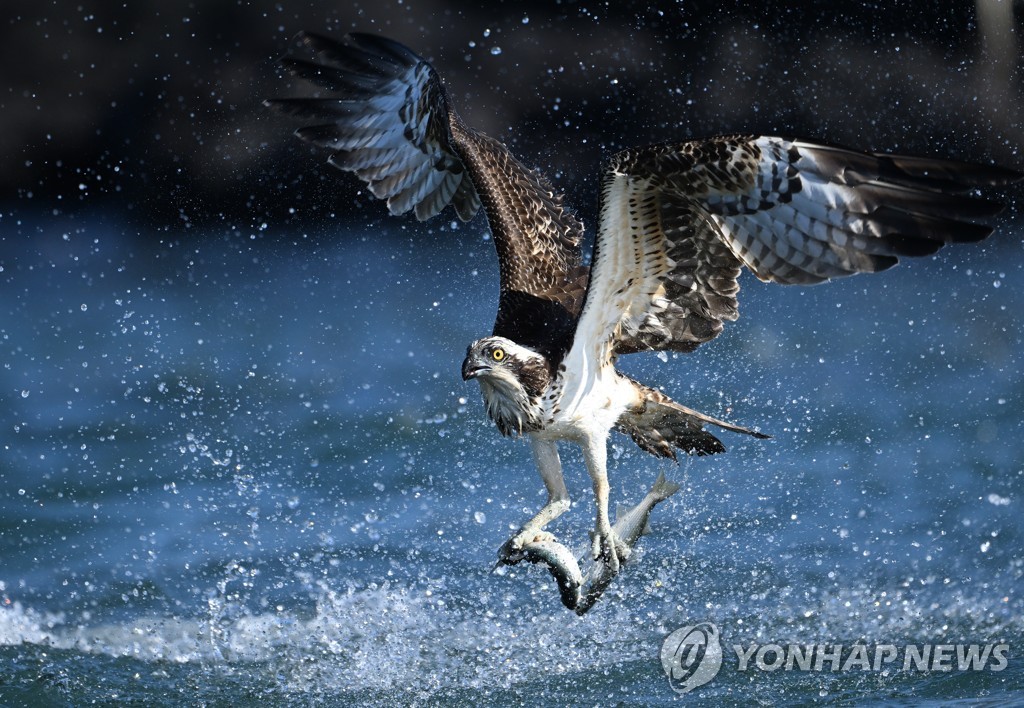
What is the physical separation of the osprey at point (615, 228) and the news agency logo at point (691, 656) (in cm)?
91

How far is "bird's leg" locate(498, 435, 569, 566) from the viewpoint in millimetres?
5387

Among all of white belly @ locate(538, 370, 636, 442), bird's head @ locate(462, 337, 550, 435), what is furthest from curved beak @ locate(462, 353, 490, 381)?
white belly @ locate(538, 370, 636, 442)

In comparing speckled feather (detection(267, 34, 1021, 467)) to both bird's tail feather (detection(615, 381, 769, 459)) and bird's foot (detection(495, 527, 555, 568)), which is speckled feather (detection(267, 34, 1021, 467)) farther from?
bird's foot (detection(495, 527, 555, 568))

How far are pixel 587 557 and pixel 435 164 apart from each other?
2383 mm

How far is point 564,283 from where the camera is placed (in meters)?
6.12

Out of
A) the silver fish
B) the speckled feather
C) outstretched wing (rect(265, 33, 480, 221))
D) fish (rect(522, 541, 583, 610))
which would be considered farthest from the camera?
outstretched wing (rect(265, 33, 480, 221))

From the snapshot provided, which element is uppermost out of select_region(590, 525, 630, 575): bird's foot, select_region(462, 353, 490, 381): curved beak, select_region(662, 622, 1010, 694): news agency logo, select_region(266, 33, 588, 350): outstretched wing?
select_region(266, 33, 588, 350): outstretched wing

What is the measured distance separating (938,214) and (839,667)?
2452mm

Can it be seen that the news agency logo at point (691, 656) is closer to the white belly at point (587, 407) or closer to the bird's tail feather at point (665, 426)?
the bird's tail feather at point (665, 426)

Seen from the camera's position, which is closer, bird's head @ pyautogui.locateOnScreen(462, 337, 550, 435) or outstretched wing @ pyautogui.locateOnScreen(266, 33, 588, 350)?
bird's head @ pyautogui.locateOnScreen(462, 337, 550, 435)

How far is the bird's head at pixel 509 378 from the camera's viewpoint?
5.23m

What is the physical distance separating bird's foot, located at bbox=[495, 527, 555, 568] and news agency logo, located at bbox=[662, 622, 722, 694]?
1103 mm

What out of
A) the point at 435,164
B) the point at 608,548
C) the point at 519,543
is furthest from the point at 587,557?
the point at 435,164

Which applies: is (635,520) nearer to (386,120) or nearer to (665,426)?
(665,426)
